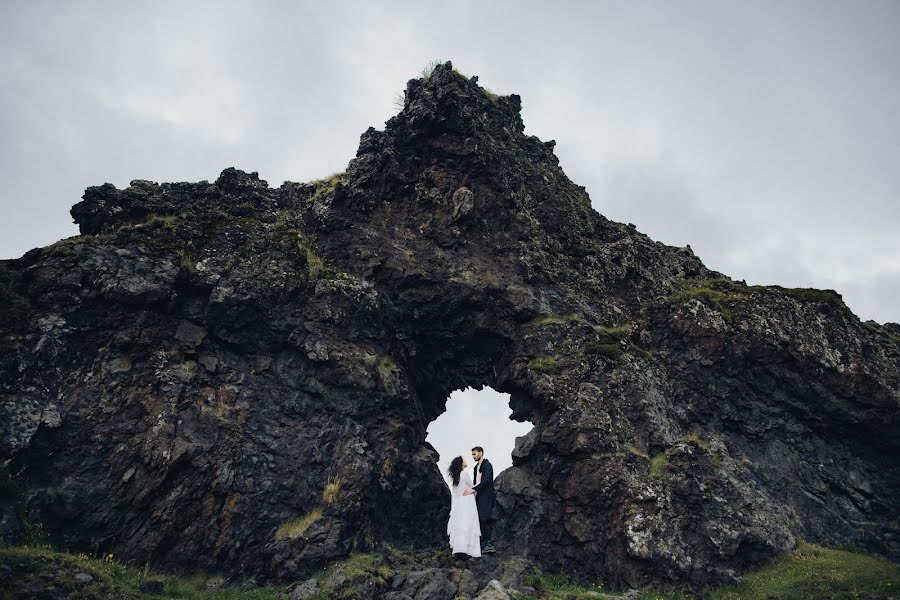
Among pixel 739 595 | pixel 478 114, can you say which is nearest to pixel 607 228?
pixel 478 114

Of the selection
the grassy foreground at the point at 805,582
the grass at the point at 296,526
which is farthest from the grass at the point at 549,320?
the grass at the point at 296,526

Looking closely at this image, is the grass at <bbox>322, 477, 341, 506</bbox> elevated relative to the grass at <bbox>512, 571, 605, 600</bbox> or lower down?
elevated

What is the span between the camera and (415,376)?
31.7 metres

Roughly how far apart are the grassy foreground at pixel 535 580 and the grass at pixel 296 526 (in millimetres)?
1984

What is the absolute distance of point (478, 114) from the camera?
34.6 meters

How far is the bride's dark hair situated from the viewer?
71.5ft

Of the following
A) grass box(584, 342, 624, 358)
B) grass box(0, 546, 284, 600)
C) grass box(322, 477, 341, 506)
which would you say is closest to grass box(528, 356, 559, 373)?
grass box(584, 342, 624, 358)

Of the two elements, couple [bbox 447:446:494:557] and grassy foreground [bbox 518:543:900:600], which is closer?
grassy foreground [bbox 518:543:900:600]

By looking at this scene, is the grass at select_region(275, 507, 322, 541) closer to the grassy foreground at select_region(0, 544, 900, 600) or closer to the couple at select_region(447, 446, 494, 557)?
the grassy foreground at select_region(0, 544, 900, 600)

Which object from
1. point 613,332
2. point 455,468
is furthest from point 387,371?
point 613,332

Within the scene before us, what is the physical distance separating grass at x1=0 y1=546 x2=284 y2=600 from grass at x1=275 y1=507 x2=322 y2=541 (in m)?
2.13

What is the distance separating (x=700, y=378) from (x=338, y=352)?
17.9m

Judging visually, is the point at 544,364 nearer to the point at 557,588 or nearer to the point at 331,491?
the point at 557,588

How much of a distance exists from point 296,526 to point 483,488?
7711mm
